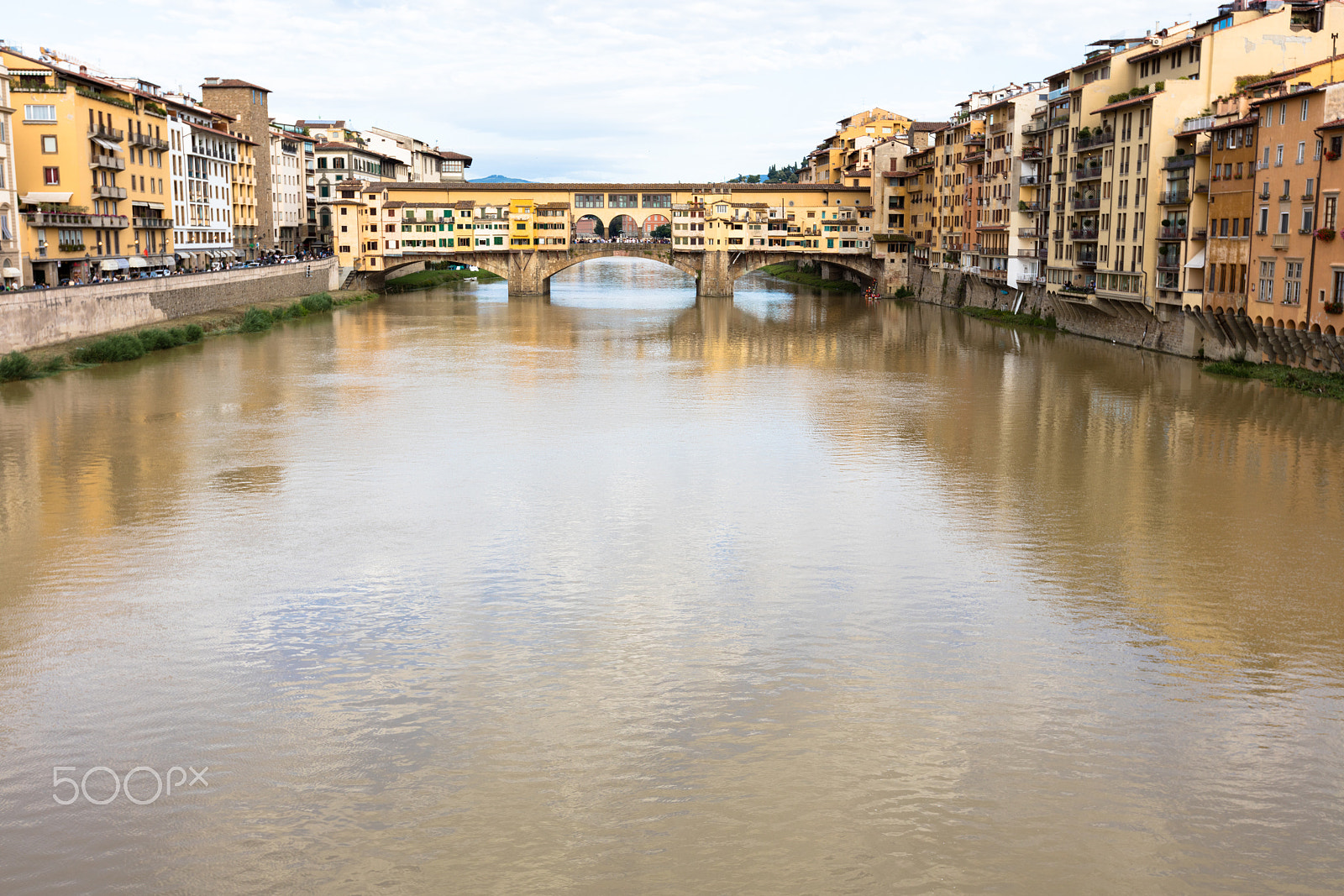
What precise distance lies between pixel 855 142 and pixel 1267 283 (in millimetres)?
67545

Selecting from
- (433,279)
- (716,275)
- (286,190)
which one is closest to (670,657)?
(716,275)

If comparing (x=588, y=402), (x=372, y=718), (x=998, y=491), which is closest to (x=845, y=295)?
(x=588, y=402)

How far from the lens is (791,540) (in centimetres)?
1934

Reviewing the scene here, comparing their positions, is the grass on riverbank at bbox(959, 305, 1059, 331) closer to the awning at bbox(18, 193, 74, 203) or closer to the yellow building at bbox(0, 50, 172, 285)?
the yellow building at bbox(0, 50, 172, 285)

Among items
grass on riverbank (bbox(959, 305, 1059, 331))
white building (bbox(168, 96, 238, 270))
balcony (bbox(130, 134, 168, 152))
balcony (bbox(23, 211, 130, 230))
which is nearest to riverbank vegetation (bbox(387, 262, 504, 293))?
white building (bbox(168, 96, 238, 270))

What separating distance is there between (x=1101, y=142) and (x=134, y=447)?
3512 centimetres

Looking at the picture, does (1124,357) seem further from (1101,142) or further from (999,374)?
(1101,142)

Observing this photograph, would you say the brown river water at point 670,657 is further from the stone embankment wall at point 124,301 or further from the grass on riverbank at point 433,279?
the grass on riverbank at point 433,279

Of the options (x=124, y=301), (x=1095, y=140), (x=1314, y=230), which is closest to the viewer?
(x=1314, y=230)

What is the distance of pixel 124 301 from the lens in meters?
44.8

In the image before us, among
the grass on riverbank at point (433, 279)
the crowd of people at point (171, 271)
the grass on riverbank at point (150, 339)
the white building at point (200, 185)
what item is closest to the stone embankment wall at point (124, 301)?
the crowd of people at point (171, 271)

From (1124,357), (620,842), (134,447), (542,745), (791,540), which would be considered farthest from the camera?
(1124,357)

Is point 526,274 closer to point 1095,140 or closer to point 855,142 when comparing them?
point 855,142

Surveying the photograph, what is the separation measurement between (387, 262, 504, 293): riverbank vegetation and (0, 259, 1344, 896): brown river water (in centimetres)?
5888
